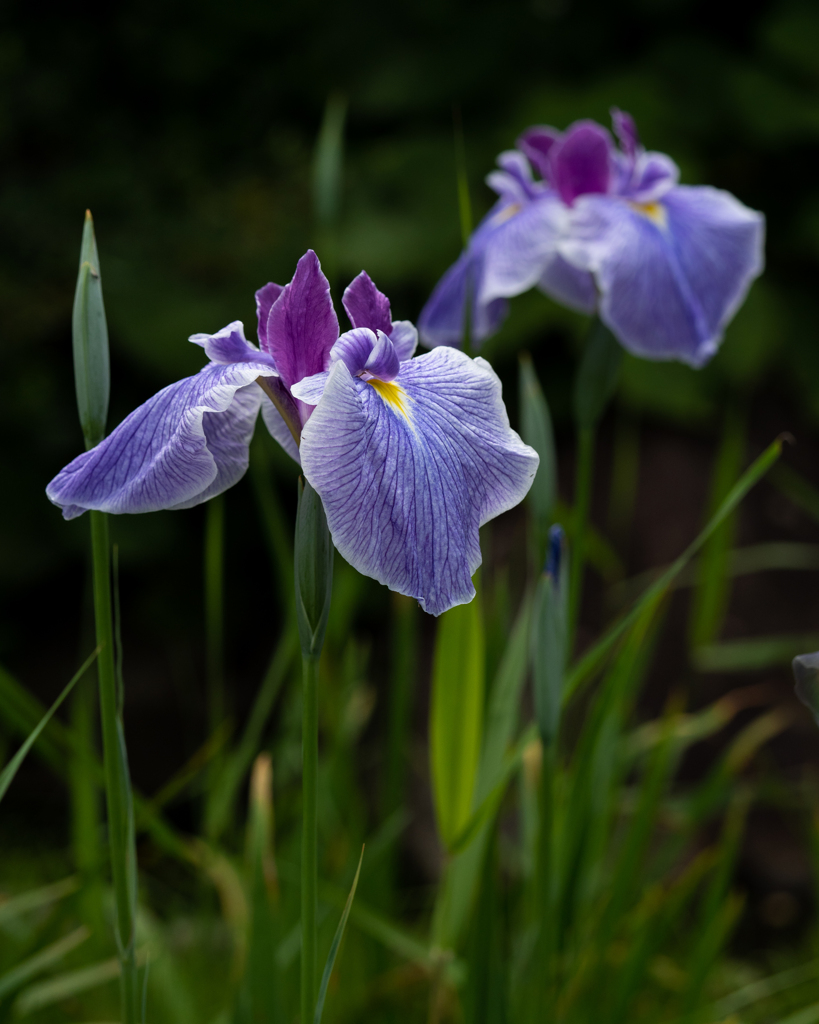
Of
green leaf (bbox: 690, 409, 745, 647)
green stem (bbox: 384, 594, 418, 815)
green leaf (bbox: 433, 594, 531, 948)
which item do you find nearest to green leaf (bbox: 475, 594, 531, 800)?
green leaf (bbox: 433, 594, 531, 948)

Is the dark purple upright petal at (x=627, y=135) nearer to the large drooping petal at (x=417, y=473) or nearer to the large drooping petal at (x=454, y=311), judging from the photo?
the large drooping petal at (x=454, y=311)

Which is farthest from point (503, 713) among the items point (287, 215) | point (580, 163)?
point (287, 215)

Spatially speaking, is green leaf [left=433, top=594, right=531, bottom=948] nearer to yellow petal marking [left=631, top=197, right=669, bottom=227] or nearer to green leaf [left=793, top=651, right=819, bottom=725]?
green leaf [left=793, top=651, right=819, bottom=725]

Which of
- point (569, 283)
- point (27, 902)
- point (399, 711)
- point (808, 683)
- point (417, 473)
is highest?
point (569, 283)

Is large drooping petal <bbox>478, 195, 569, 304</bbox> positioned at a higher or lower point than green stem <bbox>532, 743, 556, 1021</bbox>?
Result: higher

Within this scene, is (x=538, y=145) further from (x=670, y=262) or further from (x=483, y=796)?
(x=483, y=796)

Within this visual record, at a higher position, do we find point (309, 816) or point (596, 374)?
point (596, 374)
